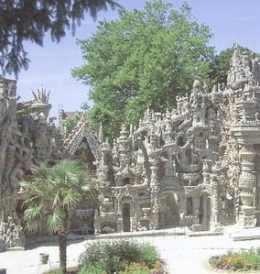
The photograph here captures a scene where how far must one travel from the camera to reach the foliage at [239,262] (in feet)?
76.6

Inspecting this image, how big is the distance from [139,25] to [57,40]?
32086mm

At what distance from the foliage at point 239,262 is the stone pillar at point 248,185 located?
28.1ft

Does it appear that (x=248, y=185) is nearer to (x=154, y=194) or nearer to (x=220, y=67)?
(x=154, y=194)

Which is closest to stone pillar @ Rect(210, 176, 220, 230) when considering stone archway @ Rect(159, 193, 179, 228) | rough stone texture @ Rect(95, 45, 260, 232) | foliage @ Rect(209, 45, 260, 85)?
rough stone texture @ Rect(95, 45, 260, 232)

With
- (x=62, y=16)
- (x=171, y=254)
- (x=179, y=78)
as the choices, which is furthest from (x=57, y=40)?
(x=179, y=78)

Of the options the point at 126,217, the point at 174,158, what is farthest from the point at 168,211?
the point at 174,158

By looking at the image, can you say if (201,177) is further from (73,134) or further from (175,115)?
(73,134)

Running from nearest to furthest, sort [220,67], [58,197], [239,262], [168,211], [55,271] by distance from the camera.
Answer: [58,197] < [55,271] < [239,262] < [168,211] < [220,67]

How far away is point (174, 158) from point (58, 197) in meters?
13.3

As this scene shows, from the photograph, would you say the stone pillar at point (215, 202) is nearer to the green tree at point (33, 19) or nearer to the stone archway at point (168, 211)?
the stone archway at point (168, 211)

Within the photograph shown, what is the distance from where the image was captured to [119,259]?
2322 centimetres

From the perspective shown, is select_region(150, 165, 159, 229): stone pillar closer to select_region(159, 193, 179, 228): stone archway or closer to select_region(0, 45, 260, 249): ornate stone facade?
select_region(0, 45, 260, 249): ornate stone facade

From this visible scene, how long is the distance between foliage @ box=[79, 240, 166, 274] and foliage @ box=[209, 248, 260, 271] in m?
2.44

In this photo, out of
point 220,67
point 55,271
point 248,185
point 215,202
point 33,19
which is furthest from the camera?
point 220,67
